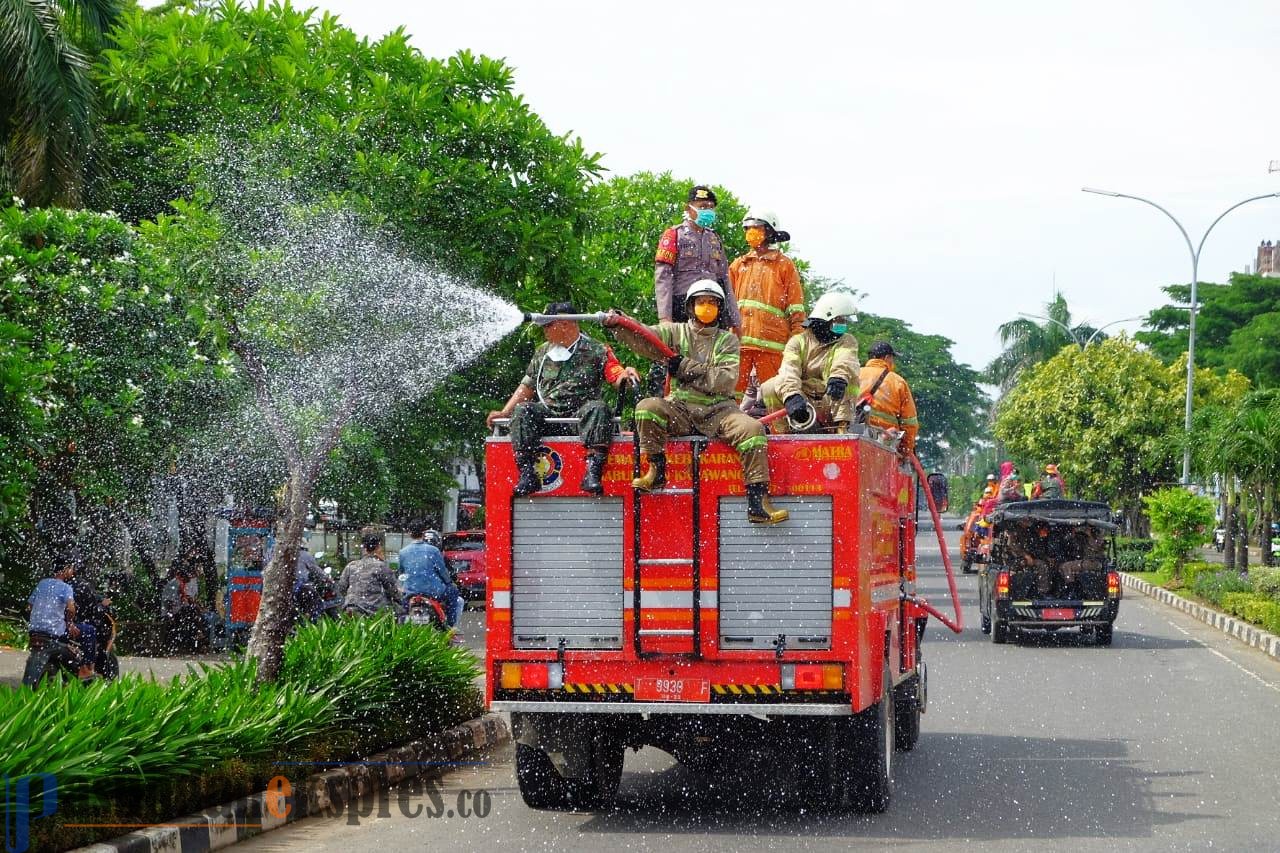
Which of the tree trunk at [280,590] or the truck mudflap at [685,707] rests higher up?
the tree trunk at [280,590]

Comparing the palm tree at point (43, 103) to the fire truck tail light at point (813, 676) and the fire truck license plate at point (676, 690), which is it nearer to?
the fire truck license plate at point (676, 690)

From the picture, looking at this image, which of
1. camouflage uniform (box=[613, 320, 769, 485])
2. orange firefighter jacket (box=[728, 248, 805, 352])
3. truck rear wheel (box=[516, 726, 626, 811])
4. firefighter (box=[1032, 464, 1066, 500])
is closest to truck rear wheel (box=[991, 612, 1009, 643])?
firefighter (box=[1032, 464, 1066, 500])

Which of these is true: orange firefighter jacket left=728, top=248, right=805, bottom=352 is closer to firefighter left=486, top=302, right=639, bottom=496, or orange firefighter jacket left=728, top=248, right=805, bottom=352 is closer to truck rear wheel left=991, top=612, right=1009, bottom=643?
firefighter left=486, top=302, right=639, bottom=496

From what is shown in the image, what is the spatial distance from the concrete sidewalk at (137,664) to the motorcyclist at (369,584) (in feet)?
4.93

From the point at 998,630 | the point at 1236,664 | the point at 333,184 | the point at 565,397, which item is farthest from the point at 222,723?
the point at 998,630

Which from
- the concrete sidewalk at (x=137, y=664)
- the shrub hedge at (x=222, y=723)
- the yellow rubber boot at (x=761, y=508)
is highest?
the yellow rubber boot at (x=761, y=508)

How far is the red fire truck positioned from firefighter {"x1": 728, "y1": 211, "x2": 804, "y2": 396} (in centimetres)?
221

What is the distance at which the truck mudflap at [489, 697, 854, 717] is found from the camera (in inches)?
364

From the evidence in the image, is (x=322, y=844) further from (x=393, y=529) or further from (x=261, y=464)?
(x=393, y=529)

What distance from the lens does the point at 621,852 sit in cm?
888

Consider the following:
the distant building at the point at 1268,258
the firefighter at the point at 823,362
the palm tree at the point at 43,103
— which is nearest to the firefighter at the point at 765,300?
the firefighter at the point at 823,362

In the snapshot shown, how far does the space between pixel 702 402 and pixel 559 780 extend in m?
2.44

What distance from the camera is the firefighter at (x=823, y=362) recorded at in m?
10.5

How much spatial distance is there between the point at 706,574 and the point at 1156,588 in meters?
28.9
